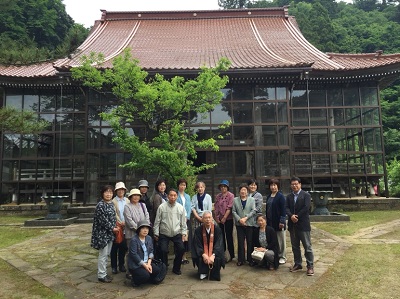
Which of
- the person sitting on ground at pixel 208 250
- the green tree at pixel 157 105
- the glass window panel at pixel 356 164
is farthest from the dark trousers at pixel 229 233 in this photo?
the glass window panel at pixel 356 164

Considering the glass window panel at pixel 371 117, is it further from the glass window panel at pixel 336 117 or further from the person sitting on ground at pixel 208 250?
the person sitting on ground at pixel 208 250

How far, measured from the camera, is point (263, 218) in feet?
17.9

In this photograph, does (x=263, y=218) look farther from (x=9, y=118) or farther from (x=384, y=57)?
(x=384, y=57)

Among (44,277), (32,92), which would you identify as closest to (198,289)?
(44,277)

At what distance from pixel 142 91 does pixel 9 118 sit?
2.92 metres

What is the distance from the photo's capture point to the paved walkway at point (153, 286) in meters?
4.43

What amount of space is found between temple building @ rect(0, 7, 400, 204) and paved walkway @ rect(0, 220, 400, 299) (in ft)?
16.6

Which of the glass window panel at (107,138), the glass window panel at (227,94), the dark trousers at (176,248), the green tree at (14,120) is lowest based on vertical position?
the dark trousers at (176,248)

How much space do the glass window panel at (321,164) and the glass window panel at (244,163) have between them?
120 inches

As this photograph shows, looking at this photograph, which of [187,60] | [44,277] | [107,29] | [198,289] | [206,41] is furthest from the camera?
[107,29]

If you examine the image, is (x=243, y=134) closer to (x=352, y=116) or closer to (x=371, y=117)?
(x=352, y=116)

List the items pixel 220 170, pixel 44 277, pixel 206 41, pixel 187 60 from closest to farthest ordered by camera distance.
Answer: pixel 44 277, pixel 220 170, pixel 187 60, pixel 206 41

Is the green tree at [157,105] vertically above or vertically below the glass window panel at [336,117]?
below

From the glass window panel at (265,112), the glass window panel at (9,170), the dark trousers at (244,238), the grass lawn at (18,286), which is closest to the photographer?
the grass lawn at (18,286)
